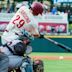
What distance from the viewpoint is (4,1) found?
982 inches

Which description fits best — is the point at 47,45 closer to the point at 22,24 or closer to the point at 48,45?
the point at 48,45

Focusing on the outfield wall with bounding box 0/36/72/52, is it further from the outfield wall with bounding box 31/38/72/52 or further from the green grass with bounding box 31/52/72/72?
the green grass with bounding box 31/52/72/72

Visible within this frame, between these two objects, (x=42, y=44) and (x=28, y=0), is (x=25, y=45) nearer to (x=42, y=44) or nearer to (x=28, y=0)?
(x=42, y=44)

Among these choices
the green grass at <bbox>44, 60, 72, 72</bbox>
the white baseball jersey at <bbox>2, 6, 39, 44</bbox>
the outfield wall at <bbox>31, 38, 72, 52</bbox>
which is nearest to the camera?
the white baseball jersey at <bbox>2, 6, 39, 44</bbox>

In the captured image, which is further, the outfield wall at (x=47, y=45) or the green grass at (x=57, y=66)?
the outfield wall at (x=47, y=45)

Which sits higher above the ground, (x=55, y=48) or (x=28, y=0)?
(x=28, y=0)

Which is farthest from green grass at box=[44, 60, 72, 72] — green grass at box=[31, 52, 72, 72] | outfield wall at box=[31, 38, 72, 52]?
outfield wall at box=[31, 38, 72, 52]

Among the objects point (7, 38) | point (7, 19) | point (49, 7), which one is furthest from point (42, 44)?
point (7, 38)

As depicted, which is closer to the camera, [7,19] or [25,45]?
[25,45]

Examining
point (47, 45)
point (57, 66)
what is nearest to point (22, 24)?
point (57, 66)

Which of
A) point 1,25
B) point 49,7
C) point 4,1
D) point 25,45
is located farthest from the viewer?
Answer: point 4,1

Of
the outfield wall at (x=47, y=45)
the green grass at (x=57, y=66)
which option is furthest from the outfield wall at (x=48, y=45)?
the green grass at (x=57, y=66)

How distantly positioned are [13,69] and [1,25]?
38.2 feet

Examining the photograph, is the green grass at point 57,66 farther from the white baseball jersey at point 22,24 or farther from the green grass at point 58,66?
the white baseball jersey at point 22,24
